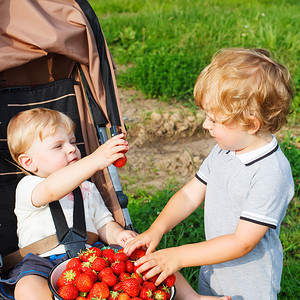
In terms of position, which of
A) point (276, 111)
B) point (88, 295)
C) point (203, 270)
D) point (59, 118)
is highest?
point (276, 111)

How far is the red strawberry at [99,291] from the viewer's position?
1.54 m

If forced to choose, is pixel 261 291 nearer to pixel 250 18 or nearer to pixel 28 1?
pixel 28 1

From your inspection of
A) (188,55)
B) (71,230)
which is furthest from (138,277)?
(188,55)

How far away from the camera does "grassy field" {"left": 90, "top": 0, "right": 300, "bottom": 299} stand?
10.0 feet

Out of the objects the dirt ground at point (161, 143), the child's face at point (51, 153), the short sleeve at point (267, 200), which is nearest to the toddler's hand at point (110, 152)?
the child's face at point (51, 153)

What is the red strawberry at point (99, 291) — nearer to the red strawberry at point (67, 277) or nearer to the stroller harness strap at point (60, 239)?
the red strawberry at point (67, 277)

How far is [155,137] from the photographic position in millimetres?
4418

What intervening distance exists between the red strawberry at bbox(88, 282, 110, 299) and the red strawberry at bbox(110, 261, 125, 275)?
0.12m

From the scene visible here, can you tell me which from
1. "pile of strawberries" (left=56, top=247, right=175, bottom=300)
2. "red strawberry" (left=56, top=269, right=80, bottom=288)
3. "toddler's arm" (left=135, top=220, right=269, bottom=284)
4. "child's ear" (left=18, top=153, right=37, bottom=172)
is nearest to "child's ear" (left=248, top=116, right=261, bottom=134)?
"toddler's arm" (left=135, top=220, right=269, bottom=284)

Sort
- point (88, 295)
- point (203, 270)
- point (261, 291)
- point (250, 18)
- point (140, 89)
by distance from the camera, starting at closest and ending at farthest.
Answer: point (88, 295)
point (261, 291)
point (203, 270)
point (140, 89)
point (250, 18)

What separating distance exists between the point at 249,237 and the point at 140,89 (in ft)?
11.6

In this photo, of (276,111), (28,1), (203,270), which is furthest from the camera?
(28,1)

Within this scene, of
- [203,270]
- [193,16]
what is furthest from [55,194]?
[193,16]

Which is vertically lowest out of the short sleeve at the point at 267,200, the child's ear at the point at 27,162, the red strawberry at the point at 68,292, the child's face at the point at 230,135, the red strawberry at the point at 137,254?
the red strawberry at the point at 137,254
